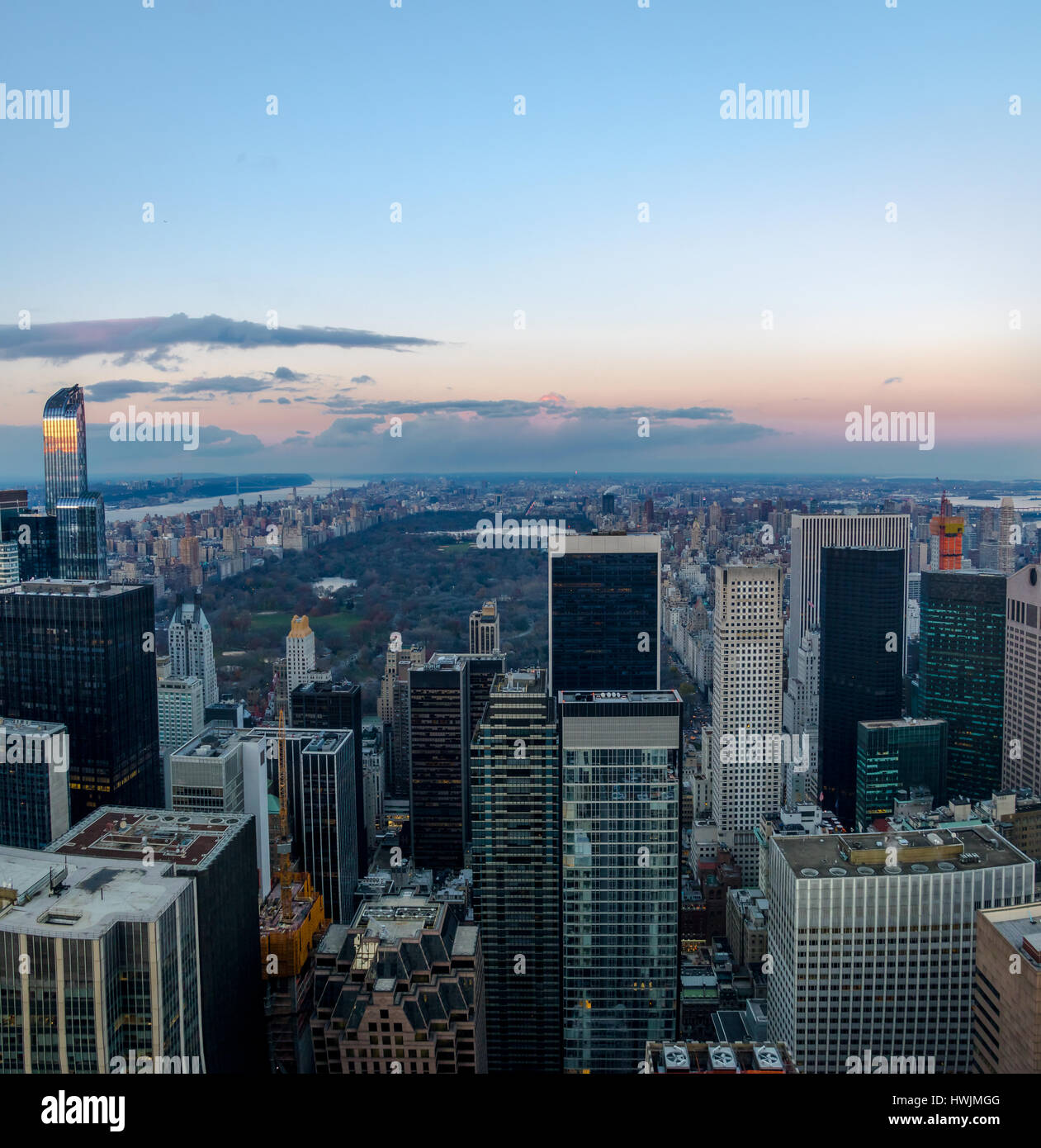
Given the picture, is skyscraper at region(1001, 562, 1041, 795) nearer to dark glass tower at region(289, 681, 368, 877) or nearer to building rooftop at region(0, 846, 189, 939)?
dark glass tower at region(289, 681, 368, 877)

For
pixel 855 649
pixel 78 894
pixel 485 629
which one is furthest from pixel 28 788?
pixel 855 649

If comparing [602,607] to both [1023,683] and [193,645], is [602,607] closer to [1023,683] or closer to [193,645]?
[193,645]

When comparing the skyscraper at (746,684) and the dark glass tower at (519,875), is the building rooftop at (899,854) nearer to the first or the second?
the dark glass tower at (519,875)

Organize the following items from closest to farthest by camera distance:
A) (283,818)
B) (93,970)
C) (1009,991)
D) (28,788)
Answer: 1. (93,970)
2. (1009,991)
3. (28,788)
4. (283,818)

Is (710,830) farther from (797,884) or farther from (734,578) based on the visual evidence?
(797,884)

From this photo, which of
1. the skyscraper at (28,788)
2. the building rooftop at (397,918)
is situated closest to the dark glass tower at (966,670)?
the building rooftop at (397,918)
